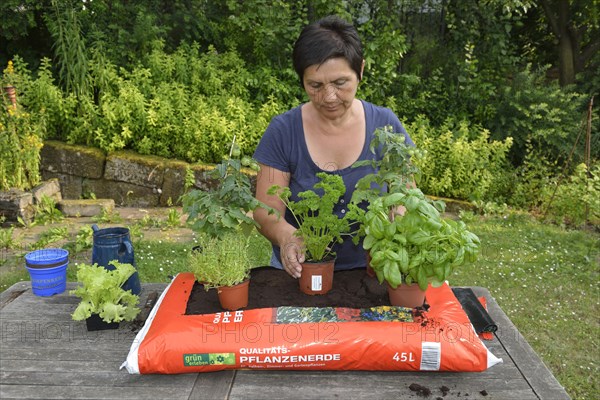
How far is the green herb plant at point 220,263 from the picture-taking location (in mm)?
1763

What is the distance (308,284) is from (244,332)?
14.3 inches

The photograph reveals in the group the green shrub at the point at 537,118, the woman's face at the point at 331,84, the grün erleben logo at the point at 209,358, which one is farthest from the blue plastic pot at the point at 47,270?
the green shrub at the point at 537,118

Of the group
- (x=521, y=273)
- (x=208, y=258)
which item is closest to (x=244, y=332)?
(x=208, y=258)

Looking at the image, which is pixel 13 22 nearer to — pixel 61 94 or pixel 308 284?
pixel 61 94

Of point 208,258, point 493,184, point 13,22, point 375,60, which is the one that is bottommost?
point 493,184

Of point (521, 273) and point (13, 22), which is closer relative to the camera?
point (521, 273)

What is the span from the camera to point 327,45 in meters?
2.11

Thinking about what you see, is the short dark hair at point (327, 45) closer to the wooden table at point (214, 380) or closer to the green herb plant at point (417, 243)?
the green herb plant at point (417, 243)

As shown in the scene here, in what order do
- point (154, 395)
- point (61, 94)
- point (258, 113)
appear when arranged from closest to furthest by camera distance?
point (154, 395)
point (61, 94)
point (258, 113)

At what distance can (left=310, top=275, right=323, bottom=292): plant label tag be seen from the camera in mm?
1886

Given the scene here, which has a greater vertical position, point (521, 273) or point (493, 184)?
point (493, 184)

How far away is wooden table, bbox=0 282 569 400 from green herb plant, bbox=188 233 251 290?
12.1 inches

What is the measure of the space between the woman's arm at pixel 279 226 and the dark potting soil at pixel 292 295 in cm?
8

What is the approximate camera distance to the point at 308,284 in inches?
74.7
